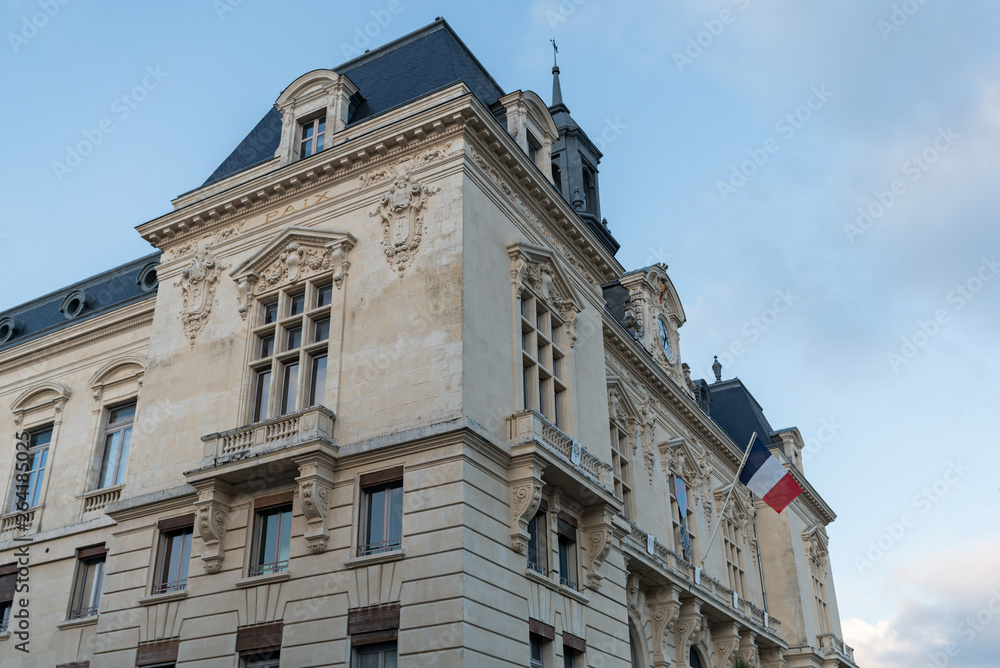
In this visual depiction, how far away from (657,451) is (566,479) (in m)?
13.0

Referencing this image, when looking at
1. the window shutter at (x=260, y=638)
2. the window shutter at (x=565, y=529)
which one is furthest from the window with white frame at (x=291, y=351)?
the window shutter at (x=565, y=529)

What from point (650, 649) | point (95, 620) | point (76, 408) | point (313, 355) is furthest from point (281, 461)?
point (650, 649)

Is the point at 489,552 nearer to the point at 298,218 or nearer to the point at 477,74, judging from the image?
the point at 298,218

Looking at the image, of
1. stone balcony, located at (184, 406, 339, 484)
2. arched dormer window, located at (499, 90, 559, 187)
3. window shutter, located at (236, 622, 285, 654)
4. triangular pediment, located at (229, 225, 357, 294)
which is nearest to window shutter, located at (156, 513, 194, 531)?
stone balcony, located at (184, 406, 339, 484)

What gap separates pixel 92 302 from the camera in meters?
32.8

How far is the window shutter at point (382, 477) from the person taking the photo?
19750 mm

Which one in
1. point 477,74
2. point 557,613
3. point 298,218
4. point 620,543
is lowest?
point 557,613

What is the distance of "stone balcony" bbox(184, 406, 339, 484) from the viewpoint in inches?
795

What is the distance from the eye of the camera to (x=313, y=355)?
74.5ft

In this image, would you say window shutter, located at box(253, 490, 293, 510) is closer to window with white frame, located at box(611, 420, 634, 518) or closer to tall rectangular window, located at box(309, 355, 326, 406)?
tall rectangular window, located at box(309, 355, 326, 406)

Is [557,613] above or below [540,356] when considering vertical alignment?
below

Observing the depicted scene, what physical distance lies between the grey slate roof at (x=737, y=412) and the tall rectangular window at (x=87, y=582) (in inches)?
1238

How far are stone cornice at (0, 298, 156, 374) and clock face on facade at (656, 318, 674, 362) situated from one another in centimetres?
1957

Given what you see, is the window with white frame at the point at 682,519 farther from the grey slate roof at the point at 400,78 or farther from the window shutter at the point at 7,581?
the window shutter at the point at 7,581
